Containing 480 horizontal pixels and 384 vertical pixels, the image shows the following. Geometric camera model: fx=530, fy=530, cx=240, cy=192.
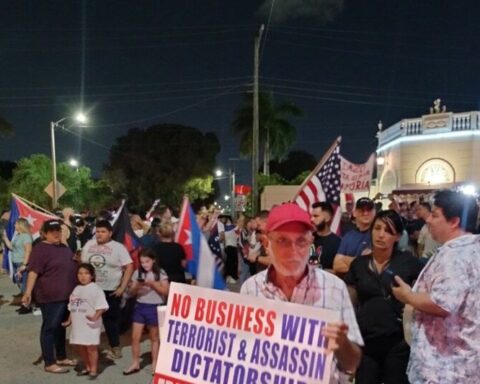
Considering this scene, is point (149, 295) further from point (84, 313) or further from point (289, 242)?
point (289, 242)

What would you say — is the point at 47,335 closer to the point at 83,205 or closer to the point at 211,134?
the point at 83,205

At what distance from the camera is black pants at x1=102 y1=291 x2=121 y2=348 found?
6.75 m

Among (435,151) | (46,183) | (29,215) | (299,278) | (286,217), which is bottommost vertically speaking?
(299,278)

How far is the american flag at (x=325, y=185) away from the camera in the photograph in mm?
6938

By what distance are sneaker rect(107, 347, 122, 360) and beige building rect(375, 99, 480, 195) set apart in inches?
957

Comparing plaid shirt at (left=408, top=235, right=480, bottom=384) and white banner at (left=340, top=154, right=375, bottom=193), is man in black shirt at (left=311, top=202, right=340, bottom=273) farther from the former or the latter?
white banner at (left=340, top=154, right=375, bottom=193)

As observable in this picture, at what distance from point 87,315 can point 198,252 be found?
1974 mm

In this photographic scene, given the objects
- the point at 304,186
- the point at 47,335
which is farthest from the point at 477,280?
the point at 47,335

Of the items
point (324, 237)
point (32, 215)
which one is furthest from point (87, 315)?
point (32, 215)

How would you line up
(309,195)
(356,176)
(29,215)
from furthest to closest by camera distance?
(356,176) < (29,215) < (309,195)

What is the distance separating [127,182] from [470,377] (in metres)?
54.5

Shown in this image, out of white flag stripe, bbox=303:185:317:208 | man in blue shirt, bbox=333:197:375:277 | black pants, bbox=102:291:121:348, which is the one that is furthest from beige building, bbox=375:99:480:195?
man in blue shirt, bbox=333:197:375:277

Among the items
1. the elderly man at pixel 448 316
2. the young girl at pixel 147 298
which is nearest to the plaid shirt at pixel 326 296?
the elderly man at pixel 448 316

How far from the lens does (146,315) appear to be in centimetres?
629
